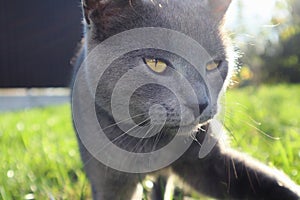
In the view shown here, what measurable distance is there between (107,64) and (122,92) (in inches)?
4.4

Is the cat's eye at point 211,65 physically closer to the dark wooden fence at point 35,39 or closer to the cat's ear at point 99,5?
the cat's ear at point 99,5

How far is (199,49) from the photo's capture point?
1402mm

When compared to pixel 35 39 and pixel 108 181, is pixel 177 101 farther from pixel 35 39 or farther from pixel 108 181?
pixel 35 39

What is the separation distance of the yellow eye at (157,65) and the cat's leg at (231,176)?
346 millimetres

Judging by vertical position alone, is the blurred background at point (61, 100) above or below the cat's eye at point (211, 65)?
below

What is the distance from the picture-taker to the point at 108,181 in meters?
1.59

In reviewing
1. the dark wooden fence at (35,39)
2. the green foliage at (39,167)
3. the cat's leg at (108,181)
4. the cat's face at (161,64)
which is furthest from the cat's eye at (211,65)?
the dark wooden fence at (35,39)

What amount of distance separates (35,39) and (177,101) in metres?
5.73

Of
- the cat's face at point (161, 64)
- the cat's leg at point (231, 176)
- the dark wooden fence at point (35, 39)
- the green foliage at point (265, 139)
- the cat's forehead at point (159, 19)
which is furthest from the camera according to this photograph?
the dark wooden fence at point (35, 39)

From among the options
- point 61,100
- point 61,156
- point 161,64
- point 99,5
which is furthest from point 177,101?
point 61,100

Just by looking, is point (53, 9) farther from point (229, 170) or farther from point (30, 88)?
point (229, 170)

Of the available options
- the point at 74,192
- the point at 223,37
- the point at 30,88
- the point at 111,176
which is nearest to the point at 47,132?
the point at 74,192

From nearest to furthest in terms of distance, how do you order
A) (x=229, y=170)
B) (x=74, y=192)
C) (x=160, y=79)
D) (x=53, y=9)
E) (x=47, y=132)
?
(x=160, y=79)
(x=229, y=170)
(x=74, y=192)
(x=47, y=132)
(x=53, y=9)

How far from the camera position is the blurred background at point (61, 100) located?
1.83 meters
